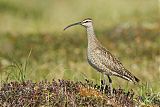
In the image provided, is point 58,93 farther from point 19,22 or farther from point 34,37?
point 19,22

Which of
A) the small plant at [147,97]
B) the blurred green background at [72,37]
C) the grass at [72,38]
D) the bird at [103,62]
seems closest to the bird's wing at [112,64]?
the bird at [103,62]

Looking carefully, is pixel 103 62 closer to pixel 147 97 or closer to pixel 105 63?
pixel 105 63

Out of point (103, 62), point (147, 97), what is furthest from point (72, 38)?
point (147, 97)

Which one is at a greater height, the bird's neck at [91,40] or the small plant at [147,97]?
the bird's neck at [91,40]

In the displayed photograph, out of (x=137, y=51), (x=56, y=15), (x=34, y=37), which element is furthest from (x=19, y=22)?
(x=137, y=51)

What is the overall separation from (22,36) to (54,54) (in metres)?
3.47

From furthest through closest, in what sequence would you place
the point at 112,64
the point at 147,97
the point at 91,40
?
1. the point at 91,40
2. the point at 112,64
3. the point at 147,97

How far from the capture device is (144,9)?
1134 inches

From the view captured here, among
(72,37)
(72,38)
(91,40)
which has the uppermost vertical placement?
(72,37)

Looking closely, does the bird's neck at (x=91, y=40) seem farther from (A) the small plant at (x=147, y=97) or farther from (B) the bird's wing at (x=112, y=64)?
(A) the small plant at (x=147, y=97)

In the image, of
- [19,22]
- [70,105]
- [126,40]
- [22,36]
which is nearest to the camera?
[70,105]

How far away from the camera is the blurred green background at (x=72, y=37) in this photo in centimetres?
1658

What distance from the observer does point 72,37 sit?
2312 centimetres

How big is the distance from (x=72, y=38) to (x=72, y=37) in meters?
0.28
